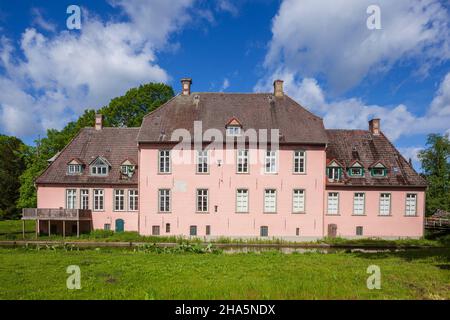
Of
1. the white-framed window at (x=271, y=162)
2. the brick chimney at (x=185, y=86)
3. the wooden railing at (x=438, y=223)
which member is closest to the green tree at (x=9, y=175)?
the brick chimney at (x=185, y=86)

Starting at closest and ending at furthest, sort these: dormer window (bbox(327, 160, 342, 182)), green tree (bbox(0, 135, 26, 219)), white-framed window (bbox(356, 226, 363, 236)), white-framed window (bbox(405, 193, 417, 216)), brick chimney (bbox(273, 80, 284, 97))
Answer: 1. white-framed window (bbox(356, 226, 363, 236))
2. white-framed window (bbox(405, 193, 417, 216))
3. dormer window (bbox(327, 160, 342, 182))
4. brick chimney (bbox(273, 80, 284, 97))
5. green tree (bbox(0, 135, 26, 219))

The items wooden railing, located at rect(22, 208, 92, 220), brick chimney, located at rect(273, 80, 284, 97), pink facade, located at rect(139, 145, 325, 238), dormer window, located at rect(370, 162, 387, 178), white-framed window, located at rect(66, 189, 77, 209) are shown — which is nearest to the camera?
wooden railing, located at rect(22, 208, 92, 220)

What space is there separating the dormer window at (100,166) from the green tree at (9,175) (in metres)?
22.8

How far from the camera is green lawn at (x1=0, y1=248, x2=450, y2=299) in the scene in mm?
9594

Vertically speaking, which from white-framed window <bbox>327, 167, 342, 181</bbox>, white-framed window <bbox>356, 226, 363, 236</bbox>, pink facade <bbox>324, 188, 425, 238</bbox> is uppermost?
white-framed window <bbox>327, 167, 342, 181</bbox>

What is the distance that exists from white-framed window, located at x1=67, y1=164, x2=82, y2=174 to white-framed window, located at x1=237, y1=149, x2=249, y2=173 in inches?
503

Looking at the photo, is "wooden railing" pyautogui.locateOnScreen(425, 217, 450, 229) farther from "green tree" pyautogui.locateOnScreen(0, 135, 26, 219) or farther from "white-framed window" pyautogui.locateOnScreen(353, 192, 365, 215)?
"green tree" pyautogui.locateOnScreen(0, 135, 26, 219)

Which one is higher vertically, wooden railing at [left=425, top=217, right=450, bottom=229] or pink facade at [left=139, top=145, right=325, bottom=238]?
pink facade at [left=139, top=145, right=325, bottom=238]

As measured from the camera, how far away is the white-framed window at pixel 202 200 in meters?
26.6

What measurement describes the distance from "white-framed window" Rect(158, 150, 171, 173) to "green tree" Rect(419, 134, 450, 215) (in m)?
23.9

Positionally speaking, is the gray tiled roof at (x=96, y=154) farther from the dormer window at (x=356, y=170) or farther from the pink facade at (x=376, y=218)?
the dormer window at (x=356, y=170)

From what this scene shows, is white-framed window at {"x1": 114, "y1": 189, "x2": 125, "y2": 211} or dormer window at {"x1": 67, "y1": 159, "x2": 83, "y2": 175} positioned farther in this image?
dormer window at {"x1": 67, "y1": 159, "x2": 83, "y2": 175}

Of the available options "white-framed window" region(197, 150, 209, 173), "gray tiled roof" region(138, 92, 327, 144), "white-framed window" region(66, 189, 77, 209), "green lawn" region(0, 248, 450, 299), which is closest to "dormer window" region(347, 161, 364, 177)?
"gray tiled roof" region(138, 92, 327, 144)

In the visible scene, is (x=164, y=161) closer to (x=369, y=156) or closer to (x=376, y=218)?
(x=369, y=156)
